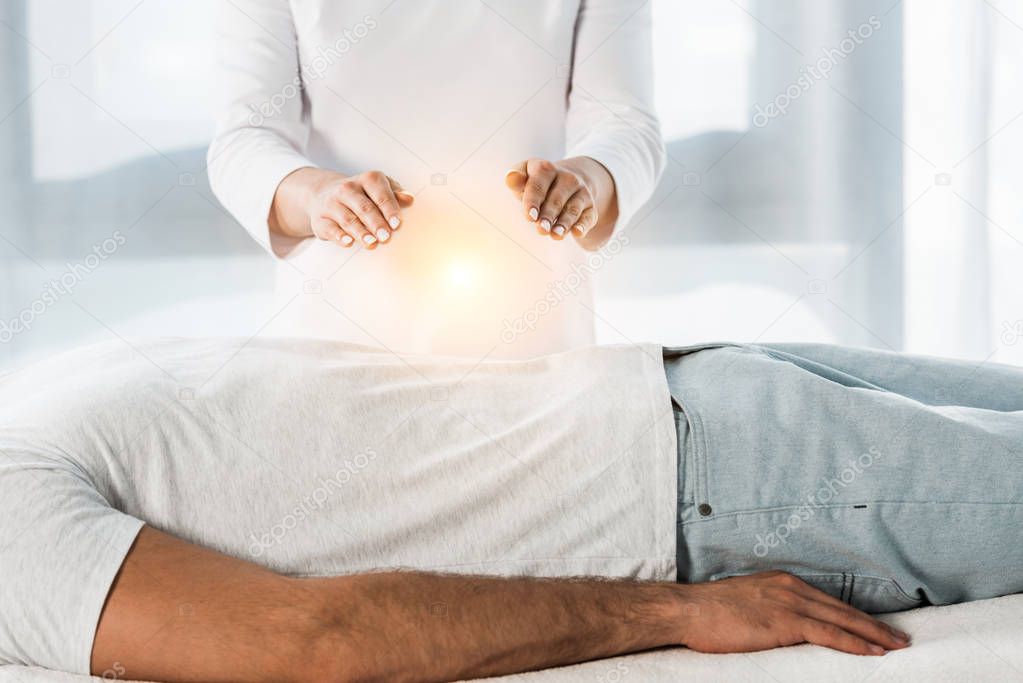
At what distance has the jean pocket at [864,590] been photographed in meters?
0.88

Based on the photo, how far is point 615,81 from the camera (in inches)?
55.1

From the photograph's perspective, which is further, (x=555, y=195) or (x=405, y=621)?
(x=555, y=195)

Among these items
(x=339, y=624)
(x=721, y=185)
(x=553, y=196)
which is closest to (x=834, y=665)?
(x=339, y=624)

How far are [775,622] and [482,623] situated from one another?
26 cm

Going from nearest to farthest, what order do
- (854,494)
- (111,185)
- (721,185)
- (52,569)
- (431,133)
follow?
(52,569) → (854,494) → (431,133) → (111,185) → (721,185)

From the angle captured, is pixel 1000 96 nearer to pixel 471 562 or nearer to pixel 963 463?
pixel 963 463

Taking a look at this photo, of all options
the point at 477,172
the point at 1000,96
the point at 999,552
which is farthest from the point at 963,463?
the point at 1000,96

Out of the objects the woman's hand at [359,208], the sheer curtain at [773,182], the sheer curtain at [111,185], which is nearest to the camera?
the woman's hand at [359,208]

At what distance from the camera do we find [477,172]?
4.45ft

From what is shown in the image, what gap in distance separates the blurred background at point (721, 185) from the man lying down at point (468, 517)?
117cm

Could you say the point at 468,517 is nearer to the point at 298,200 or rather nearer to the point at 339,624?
the point at 339,624

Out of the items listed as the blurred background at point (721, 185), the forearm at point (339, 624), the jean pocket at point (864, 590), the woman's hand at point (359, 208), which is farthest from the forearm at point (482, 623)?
the blurred background at point (721, 185)

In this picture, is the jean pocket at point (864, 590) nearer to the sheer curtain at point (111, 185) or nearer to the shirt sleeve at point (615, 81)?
the shirt sleeve at point (615, 81)

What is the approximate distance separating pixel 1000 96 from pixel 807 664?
6.31ft
